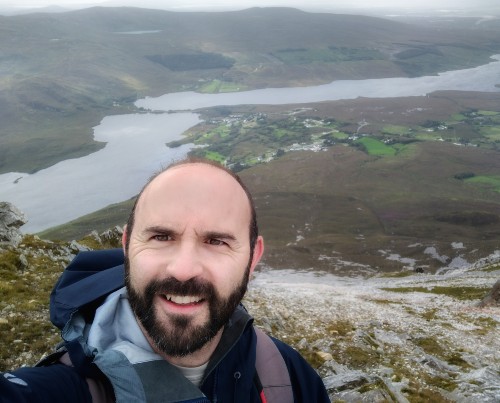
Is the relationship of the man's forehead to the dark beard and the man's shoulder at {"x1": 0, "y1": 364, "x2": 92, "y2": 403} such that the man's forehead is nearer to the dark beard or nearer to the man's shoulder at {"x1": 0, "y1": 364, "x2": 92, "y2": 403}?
the dark beard

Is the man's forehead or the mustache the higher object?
the man's forehead

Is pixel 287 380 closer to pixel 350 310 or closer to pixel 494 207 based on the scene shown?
pixel 350 310

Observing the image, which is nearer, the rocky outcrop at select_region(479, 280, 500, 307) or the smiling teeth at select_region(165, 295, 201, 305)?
the smiling teeth at select_region(165, 295, 201, 305)

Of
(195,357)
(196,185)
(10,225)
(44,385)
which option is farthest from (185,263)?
(10,225)

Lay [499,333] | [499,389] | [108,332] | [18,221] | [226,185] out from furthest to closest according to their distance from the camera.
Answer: [18,221] → [499,333] → [499,389] → [226,185] → [108,332]

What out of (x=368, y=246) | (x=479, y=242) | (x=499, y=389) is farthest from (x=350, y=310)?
(x=479, y=242)

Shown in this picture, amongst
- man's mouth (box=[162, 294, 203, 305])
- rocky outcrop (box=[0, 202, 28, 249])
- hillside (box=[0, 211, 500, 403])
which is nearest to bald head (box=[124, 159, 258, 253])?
man's mouth (box=[162, 294, 203, 305])
